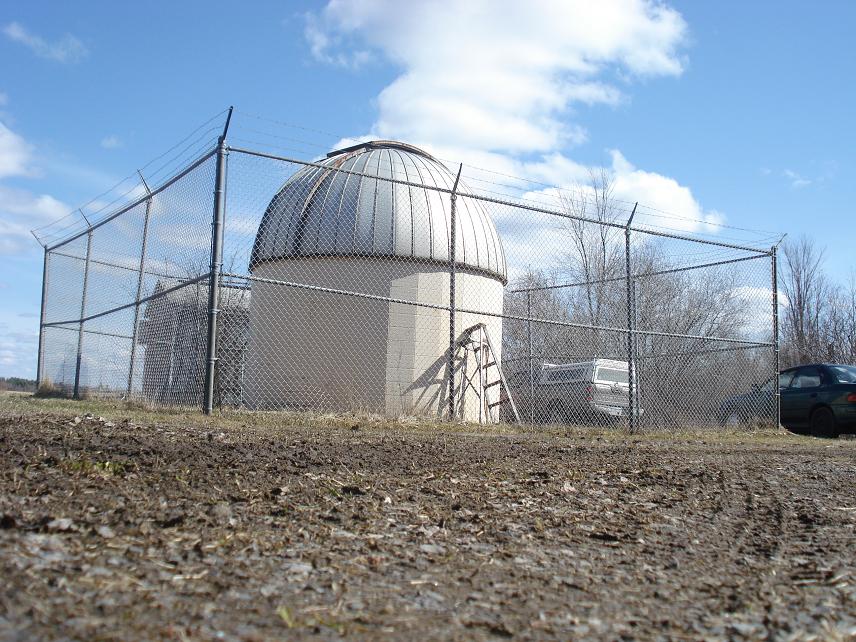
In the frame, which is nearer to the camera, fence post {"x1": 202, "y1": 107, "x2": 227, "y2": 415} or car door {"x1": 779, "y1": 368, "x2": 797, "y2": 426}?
fence post {"x1": 202, "y1": 107, "x2": 227, "y2": 415}

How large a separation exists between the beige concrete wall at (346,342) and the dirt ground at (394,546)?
5.16 m

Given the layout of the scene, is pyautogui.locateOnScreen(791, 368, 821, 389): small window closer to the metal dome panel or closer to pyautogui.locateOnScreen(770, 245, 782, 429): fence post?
pyautogui.locateOnScreen(770, 245, 782, 429): fence post

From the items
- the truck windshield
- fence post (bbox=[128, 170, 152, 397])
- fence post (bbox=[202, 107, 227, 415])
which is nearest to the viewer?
fence post (bbox=[202, 107, 227, 415])

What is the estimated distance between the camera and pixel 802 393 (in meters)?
12.6

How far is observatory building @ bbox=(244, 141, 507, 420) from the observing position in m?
10.1

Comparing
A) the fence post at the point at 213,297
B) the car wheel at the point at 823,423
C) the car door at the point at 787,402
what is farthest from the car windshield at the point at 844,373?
the fence post at the point at 213,297

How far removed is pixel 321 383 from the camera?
1007cm

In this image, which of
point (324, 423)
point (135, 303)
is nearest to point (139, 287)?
point (135, 303)

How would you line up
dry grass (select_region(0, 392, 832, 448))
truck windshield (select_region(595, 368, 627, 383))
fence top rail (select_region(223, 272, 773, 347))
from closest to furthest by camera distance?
dry grass (select_region(0, 392, 832, 448)), fence top rail (select_region(223, 272, 773, 347)), truck windshield (select_region(595, 368, 627, 383))

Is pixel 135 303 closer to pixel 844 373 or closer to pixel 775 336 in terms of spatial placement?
pixel 775 336

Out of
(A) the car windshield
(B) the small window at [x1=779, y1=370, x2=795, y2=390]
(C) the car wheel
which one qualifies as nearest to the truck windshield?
(B) the small window at [x1=779, y1=370, x2=795, y2=390]

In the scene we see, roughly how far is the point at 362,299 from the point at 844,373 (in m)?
8.32

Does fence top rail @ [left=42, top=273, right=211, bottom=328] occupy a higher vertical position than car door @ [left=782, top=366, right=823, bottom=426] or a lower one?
higher

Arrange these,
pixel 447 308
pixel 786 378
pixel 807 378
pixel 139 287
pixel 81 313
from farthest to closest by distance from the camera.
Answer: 1. pixel 786 378
2. pixel 807 378
3. pixel 81 313
4. pixel 139 287
5. pixel 447 308
